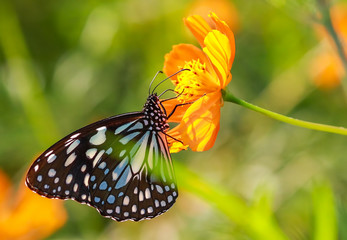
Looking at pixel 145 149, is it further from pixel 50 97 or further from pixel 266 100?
pixel 50 97

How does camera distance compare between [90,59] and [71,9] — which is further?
[71,9]

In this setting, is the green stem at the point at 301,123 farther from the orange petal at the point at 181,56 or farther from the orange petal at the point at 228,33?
the orange petal at the point at 181,56

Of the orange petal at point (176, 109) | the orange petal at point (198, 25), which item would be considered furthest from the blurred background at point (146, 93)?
the orange petal at point (198, 25)

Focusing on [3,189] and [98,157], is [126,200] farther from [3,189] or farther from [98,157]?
[3,189]

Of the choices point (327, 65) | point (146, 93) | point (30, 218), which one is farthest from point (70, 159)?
point (327, 65)

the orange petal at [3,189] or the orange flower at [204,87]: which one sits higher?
the orange flower at [204,87]

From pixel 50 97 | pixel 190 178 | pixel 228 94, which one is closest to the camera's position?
pixel 190 178

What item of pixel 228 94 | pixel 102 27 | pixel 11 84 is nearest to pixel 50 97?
pixel 11 84

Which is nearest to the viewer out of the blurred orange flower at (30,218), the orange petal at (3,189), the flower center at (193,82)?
the flower center at (193,82)
